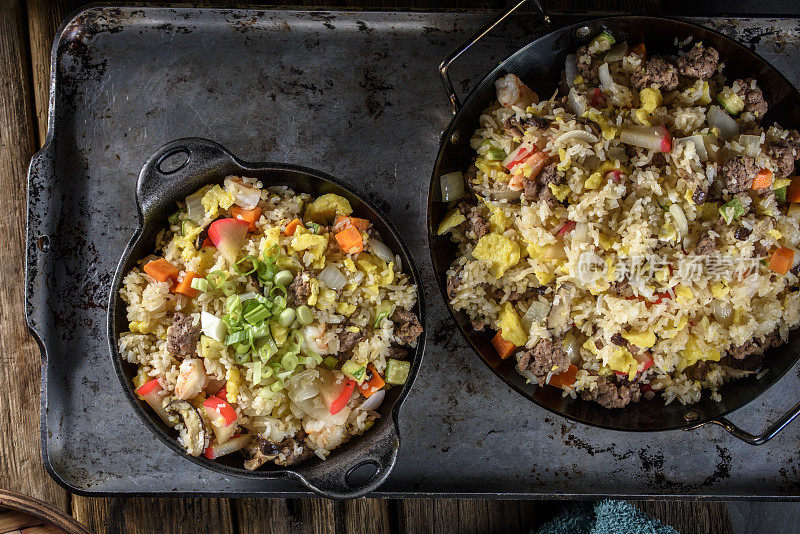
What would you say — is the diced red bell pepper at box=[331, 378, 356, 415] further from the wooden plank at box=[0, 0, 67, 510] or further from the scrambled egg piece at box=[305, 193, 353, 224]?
the wooden plank at box=[0, 0, 67, 510]

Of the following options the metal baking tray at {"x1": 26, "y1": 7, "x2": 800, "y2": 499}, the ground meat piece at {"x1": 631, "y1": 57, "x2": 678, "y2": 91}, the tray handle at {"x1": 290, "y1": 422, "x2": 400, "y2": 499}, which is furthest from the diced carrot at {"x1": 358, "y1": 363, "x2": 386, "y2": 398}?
the ground meat piece at {"x1": 631, "y1": 57, "x2": 678, "y2": 91}

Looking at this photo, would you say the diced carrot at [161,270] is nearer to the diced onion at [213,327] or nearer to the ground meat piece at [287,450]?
the diced onion at [213,327]

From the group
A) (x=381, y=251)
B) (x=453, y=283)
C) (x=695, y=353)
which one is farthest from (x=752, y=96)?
(x=381, y=251)

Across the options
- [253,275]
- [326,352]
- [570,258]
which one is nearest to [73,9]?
[253,275]

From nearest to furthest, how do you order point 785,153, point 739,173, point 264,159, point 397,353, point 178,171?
point 739,173 → point 785,153 → point 178,171 → point 397,353 → point 264,159

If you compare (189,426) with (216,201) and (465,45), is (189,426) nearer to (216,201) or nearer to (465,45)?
(216,201)

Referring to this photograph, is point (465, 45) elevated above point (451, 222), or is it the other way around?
point (465, 45)
